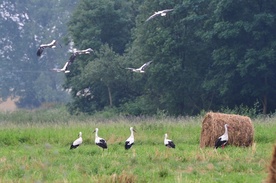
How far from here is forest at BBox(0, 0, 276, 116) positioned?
44781 millimetres

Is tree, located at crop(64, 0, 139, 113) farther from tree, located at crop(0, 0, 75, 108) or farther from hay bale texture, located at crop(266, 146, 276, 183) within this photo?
hay bale texture, located at crop(266, 146, 276, 183)

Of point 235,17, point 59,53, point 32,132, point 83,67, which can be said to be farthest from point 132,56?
point 59,53

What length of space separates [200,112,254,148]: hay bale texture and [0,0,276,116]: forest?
17.3 meters

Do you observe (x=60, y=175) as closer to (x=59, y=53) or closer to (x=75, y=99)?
(x=75, y=99)

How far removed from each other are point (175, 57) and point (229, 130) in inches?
978

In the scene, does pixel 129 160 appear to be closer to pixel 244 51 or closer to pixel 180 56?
pixel 244 51

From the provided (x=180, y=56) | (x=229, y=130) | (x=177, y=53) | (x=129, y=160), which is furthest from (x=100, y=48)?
(x=129, y=160)

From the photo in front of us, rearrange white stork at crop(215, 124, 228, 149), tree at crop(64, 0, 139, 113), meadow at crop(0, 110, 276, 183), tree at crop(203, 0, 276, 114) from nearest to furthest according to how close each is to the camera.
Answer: meadow at crop(0, 110, 276, 183), white stork at crop(215, 124, 228, 149), tree at crop(203, 0, 276, 114), tree at crop(64, 0, 139, 113)

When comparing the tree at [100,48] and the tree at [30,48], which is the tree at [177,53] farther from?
the tree at [30,48]

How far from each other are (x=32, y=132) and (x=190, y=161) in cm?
1125

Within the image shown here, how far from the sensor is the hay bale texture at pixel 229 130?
78.0ft

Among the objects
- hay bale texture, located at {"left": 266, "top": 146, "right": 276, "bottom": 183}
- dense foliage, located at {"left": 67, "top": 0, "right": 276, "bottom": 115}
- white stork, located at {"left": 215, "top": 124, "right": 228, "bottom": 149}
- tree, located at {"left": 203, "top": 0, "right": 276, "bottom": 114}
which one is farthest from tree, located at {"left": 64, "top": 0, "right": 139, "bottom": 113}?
hay bale texture, located at {"left": 266, "top": 146, "right": 276, "bottom": 183}

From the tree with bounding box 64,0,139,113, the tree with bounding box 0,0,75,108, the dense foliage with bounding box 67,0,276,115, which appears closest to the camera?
the dense foliage with bounding box 67,0,276,115

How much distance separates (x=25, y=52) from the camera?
10038 centimetres
